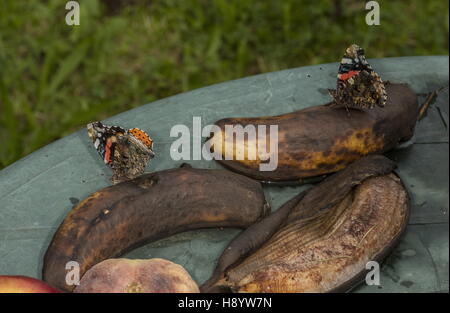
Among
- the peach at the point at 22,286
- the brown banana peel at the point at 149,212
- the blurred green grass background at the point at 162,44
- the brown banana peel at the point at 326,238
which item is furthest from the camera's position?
the blurred green grass background at the point at 162,44

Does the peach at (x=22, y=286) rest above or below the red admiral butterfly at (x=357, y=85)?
below

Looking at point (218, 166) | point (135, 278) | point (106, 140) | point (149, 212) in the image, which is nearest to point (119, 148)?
point (106, 140)

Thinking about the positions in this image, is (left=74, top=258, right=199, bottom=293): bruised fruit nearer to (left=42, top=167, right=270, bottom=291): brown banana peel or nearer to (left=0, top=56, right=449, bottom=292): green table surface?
(left=42, top=167, right=270, bottom=291): brown banana peel

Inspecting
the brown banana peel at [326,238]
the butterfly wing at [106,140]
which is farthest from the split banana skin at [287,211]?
the butterfly wing at [106,140]

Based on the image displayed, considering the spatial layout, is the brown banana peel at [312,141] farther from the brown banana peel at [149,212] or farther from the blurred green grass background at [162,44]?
the blurred green grass background at [162,44]

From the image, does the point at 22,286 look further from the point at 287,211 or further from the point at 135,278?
the point at 287,211

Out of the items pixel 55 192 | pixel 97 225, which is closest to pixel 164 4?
pixel 55 192

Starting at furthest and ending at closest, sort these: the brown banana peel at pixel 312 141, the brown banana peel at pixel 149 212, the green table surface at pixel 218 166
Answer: the brown banana peel at pixel 312 141 → the green table surface at pixel 218 166 → the brown banana peel at pixel 149 212

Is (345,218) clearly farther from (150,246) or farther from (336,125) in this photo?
(150,246)
